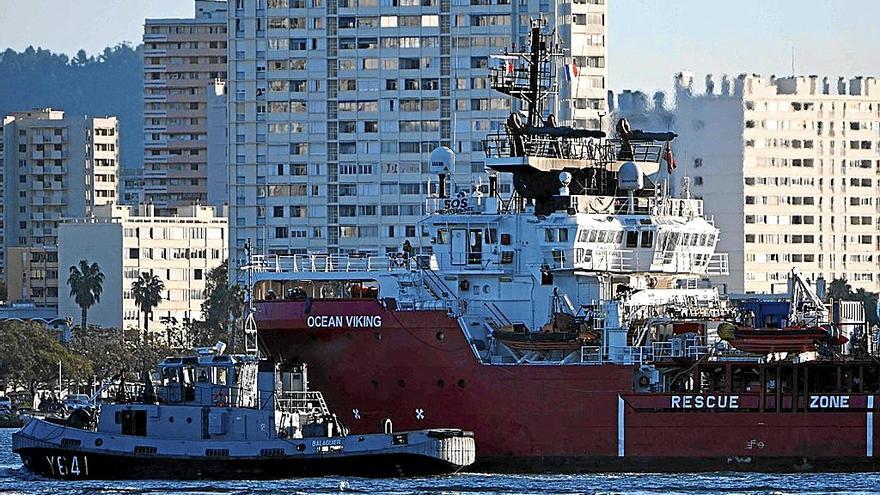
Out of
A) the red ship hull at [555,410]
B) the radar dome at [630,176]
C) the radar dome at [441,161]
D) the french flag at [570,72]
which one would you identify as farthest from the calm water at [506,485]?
the french flag at [570,72]

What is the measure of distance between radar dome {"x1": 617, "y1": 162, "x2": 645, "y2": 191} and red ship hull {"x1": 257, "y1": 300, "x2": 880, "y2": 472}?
5.86m

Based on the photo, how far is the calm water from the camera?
181 ft

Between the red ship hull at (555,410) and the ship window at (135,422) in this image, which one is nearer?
the ship window at (135,422)

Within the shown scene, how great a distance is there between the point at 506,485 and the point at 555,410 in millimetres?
3599

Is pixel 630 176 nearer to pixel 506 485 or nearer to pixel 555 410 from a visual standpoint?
pixel 555 410

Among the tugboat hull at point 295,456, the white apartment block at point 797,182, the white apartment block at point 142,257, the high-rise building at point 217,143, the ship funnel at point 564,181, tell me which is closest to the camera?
the tugboat hull at point 295,456

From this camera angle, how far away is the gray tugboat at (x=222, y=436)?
5772 cm

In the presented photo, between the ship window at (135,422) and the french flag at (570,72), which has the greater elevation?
the french flag at (570,72)

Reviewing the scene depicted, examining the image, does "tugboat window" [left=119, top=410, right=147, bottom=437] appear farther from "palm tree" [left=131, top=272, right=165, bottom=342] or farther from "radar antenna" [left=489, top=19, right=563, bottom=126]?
"palm tree" [left=131, top=272, right=165, bottom=342]

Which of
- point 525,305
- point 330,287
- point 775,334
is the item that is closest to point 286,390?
point 525,305

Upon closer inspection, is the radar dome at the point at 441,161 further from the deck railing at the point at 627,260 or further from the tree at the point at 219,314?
the tree at the point at 219,314

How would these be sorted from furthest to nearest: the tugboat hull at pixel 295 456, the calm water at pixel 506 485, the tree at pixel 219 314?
1. the tree at pixel 219 314
2. the tugboat hull at pixel 295 456
3. the calm water at pixel 506 485

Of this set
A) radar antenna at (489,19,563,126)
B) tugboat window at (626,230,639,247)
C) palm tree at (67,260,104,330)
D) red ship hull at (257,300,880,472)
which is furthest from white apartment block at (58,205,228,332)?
tugboat window at (626,230,639,247)

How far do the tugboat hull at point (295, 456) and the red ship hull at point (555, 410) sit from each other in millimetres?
2075
